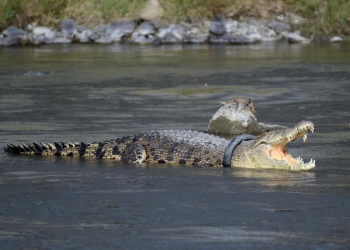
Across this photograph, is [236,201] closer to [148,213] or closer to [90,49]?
[148,213]

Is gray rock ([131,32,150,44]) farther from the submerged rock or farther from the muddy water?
the submerged rock

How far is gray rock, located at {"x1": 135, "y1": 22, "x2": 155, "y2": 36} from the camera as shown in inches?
1175

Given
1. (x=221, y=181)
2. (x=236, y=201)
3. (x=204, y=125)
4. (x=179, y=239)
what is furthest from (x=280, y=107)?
(x=179, y=239)

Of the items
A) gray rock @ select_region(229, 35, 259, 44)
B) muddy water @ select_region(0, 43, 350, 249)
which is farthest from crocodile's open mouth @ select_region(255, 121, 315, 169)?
gray rock @ select_region(229, 35, 259, 44)


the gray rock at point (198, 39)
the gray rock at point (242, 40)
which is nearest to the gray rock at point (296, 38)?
the gray rock at point (242, 40)

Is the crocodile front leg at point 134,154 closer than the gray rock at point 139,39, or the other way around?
the crocodile front leg at point 134,154

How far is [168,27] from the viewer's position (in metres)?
29.9

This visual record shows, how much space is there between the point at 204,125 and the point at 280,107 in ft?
6.70

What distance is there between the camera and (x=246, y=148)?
9.61m

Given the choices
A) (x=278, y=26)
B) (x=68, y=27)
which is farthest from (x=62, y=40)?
(x=278, y=26)

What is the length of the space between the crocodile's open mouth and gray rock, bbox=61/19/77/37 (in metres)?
21.6

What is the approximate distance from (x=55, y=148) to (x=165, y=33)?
19.4 metres

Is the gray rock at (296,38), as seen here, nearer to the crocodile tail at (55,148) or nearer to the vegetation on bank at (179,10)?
the vegetation on bank at (179,10)

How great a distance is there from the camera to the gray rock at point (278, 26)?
1183 inches
